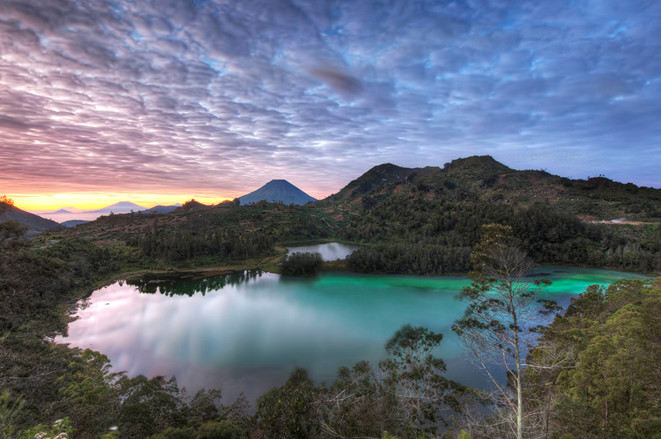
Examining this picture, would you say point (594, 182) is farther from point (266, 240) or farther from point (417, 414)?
point (417, 414)

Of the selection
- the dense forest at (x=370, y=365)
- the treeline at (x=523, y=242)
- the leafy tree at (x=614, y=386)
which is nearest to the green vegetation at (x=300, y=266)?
the dense forest at (x=370, y=365)

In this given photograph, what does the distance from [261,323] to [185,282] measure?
30.6 meters

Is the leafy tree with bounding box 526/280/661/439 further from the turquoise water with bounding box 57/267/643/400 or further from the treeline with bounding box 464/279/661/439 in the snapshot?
the turquoise water with bounding box 57/267/643/400

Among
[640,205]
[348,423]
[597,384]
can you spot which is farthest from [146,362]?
[640,205]

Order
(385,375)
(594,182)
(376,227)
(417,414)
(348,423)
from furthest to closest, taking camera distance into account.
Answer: (594,182)
(376,227)
(385,375)
(417,414)
(348,423)

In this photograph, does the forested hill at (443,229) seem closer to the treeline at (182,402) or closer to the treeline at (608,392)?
the treeline at (182,402)

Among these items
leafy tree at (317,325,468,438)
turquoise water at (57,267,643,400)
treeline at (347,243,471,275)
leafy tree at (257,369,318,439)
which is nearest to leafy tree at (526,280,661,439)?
leafy tree at (317,325,468,438)

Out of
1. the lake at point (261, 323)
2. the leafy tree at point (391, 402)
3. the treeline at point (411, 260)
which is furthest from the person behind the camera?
the treeline at point (411, 260)

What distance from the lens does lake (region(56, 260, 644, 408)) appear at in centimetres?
2486

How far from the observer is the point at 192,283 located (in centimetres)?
5603

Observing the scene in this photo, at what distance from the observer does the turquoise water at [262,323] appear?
24.9 meters

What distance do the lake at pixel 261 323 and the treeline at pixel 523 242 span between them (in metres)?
5.49

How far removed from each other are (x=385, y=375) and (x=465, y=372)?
27.6 ft

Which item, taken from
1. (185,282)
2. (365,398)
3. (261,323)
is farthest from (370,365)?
(185,282)
